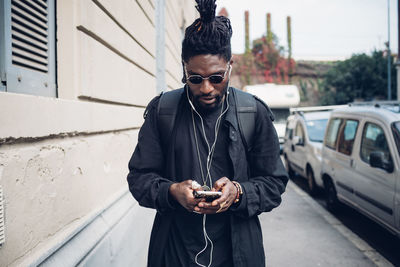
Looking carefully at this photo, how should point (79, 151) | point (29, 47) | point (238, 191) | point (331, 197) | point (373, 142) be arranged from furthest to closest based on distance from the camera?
point (331, 197)
point (373, 142)
point (79, 151)
point (29, 47)
point (238, 191)

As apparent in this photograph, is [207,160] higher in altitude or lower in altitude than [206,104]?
lower

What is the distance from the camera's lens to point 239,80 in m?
34.1

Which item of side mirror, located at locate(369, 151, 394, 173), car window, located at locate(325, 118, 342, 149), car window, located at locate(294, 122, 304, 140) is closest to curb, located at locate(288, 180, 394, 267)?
side mirror, located at locate(369, 151, 394, 173)

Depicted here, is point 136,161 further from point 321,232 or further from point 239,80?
point 239,80

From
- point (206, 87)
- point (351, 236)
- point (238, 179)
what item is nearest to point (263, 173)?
point (238, 179)

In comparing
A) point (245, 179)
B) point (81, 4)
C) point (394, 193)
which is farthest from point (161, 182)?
point (394, 193)

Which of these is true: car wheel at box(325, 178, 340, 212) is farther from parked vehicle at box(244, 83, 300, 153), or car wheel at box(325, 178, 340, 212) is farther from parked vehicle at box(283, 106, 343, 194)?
parked vehicle at box(244, 83, 300, 153)

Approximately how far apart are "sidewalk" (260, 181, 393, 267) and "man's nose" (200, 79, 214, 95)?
3170 millimetres

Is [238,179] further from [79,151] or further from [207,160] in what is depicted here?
[79,151]

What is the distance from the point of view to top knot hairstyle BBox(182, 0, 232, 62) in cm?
167

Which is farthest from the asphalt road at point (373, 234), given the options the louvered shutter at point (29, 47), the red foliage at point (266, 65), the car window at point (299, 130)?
the red foliage at point (266, 65)

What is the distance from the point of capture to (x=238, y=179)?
1.71 meters

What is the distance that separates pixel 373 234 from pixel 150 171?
480 cm

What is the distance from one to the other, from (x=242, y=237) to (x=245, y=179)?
284 millimetres
